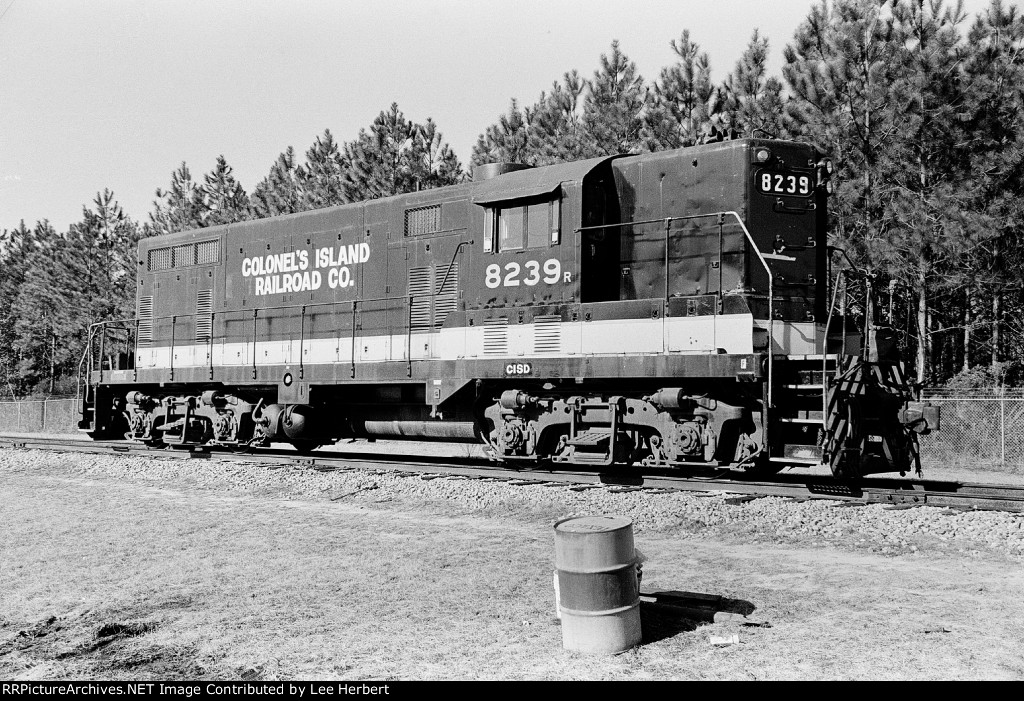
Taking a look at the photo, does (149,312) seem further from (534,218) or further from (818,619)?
(818,619)

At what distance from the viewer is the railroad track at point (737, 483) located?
9148 mm

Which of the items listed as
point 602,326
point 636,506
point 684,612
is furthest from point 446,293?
point 684,612

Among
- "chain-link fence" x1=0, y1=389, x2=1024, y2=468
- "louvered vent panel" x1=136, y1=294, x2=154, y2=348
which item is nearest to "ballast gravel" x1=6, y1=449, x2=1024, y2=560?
"louvered vent panel" x1=136, y1=294, x2=154, y2=348

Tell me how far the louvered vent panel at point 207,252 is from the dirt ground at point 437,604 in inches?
292

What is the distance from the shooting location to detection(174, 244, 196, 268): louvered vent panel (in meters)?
16.7

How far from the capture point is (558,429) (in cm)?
1138

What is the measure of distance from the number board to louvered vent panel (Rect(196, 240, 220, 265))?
32.9 ft

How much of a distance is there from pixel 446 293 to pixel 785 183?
482 centimetres

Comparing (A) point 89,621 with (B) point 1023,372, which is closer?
(A) point 89,621

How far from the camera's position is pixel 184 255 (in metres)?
16.8

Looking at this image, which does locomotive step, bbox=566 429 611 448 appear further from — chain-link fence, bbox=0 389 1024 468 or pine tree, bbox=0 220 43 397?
pine tree, bbox=0 220 43 397
